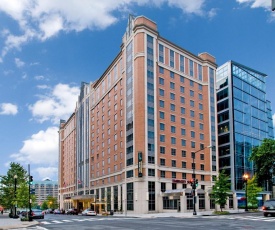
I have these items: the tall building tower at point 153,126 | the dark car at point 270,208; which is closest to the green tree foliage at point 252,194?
the tall building tower at point 153,126

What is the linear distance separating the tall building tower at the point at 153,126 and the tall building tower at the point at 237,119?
9526mm

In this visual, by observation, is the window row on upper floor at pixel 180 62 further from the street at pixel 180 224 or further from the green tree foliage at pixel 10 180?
the street at pixel 180 224

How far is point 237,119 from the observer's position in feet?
326

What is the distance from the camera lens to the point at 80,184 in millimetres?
115625

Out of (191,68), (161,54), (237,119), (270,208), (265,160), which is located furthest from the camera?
(237,119)

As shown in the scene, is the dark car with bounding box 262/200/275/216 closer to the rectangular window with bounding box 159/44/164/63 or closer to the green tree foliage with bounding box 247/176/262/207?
the green tree foliage with bounding box 247/176/262/207

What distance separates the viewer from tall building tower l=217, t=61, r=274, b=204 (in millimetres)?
97188

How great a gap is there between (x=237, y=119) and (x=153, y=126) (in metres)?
33.3

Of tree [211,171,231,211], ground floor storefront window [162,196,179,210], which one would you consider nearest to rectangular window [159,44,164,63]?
ground floor storefront window [162,196,179,210]

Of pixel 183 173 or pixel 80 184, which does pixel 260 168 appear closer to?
pixel 183 173

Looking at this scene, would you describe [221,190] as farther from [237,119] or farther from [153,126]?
[237,119]

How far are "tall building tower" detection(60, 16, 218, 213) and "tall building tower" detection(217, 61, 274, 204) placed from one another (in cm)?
953

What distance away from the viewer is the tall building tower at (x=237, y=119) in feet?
319

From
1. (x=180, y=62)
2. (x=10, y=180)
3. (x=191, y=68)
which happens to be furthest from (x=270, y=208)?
(x=10, y=180)
